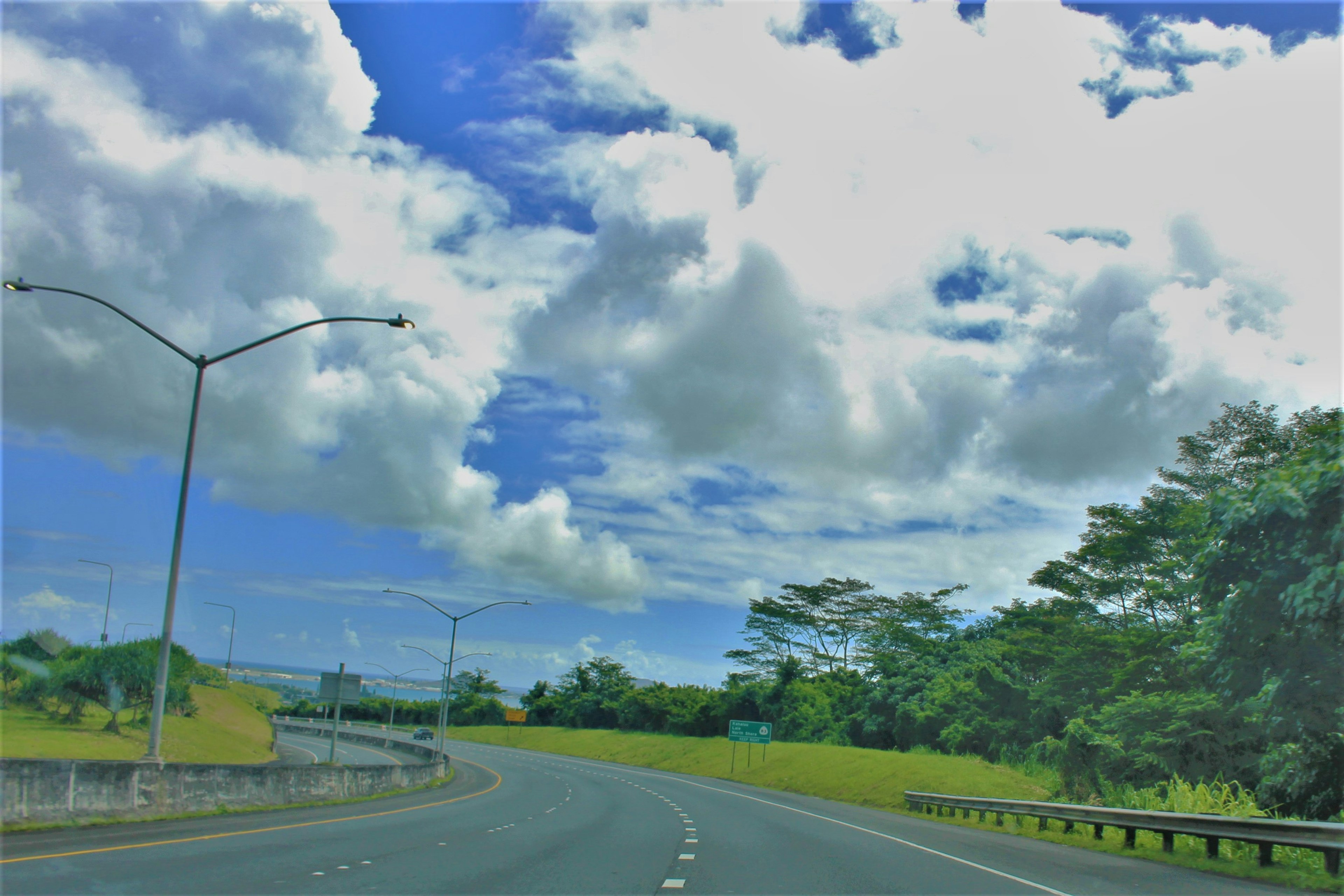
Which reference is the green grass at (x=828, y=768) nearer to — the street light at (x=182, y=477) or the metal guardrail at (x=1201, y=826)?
the metal guardrail at (x=1201, y=826)

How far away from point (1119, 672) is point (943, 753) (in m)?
18.3

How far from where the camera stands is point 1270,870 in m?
14.0

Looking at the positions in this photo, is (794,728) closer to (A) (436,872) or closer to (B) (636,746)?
(B) (636,746)

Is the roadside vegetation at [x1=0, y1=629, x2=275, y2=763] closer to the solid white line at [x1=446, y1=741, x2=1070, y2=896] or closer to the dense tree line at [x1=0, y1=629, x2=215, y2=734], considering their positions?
the dense tree line at [x1=0, y1=629, x2=215, y2=734]

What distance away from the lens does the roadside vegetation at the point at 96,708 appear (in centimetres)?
4512

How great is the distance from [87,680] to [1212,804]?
55126 millimetres

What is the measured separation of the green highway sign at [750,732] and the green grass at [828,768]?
2271mm

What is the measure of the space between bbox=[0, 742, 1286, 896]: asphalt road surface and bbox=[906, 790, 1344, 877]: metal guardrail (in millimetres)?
966

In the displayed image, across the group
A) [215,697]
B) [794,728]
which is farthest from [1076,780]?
[215,697]

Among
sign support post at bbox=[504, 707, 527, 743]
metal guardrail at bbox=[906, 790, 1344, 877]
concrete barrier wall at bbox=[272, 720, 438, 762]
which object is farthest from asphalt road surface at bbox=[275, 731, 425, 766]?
metal guardrail at bbox=[906, 790, 1344, 877]

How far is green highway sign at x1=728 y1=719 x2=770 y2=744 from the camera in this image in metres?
61.7

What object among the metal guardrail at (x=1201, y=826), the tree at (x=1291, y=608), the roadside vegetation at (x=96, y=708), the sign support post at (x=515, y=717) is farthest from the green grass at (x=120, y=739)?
the sign support post at (x=515, y=717)

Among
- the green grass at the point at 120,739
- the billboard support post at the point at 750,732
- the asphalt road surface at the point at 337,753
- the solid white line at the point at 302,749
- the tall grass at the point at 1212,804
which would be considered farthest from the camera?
the solid white line at the point at 302,749

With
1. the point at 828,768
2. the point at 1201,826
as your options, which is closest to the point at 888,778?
the point at 828,768
